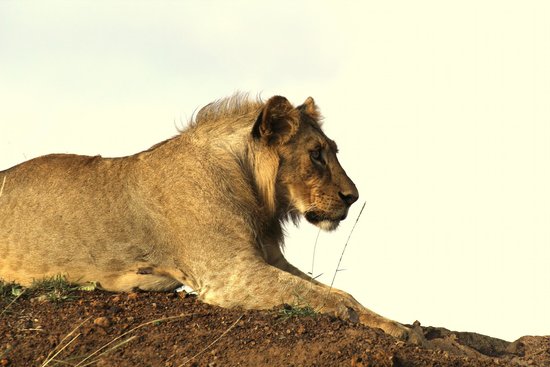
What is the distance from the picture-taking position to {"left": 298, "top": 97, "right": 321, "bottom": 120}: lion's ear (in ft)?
30.4

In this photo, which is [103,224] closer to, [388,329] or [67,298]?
[67,298]

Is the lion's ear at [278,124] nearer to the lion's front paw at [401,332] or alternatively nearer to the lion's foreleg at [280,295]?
the lion's foreleg at [280,295]

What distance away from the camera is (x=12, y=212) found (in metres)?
8.97

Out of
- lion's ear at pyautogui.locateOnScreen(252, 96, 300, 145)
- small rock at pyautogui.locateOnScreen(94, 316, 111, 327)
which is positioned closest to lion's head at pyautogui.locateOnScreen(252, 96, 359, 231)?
lion's ear at pyautogui.locateOnScreen(252, 96, 300, 145)

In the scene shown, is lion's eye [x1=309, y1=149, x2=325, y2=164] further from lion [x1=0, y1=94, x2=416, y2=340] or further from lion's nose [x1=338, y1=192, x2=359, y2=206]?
lion's nose [x1=338, y1=192, x2=359, y2=206]

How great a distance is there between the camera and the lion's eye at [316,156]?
8672 mm

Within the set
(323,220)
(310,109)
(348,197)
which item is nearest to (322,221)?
(323,220)

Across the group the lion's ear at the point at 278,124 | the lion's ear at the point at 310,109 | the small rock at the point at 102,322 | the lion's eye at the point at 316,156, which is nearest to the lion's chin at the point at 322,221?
the lion's eye at the point at 316,156

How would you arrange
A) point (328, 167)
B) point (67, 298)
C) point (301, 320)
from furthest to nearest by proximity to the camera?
point (328, 167)
point (67, 298)
point (301, 320)

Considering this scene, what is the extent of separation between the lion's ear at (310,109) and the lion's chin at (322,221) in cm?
111

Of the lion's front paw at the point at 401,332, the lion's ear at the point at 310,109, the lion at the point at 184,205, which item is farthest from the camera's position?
the lion's ear at the point at 310,109

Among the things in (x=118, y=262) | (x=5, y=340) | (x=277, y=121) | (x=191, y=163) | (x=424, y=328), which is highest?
(x=277, y=121)

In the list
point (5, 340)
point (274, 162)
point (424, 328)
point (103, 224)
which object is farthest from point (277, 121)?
point (5, 340)

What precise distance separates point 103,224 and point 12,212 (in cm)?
103
